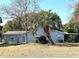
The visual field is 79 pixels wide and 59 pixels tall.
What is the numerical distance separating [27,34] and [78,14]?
75.7 feet

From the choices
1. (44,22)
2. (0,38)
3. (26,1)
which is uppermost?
(26,1)

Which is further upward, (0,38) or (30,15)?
(30,15)

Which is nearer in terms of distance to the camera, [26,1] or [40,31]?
[26,1]

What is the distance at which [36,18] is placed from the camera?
5734 cm

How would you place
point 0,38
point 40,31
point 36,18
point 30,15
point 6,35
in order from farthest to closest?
point 0,38 < point 6,35 < point 40,31 < point 30,15 < point 36,18

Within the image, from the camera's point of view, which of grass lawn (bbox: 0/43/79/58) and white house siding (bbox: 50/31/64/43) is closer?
grass lawn (bbox: 0/43/79/58)

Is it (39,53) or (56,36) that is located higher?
(39,53)

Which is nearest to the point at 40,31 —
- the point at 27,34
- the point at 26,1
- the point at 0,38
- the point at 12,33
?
the point at 27,34

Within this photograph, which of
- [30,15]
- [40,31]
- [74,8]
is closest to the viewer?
[74,8]

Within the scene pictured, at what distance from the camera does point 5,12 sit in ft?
197

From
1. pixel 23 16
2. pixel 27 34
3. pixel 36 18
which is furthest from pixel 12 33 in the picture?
pixel 36 18

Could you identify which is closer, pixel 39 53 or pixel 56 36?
pixel 39 53

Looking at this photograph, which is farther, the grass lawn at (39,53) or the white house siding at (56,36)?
the white house siding at (56,36)

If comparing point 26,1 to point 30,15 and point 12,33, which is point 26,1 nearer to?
point 30,15
